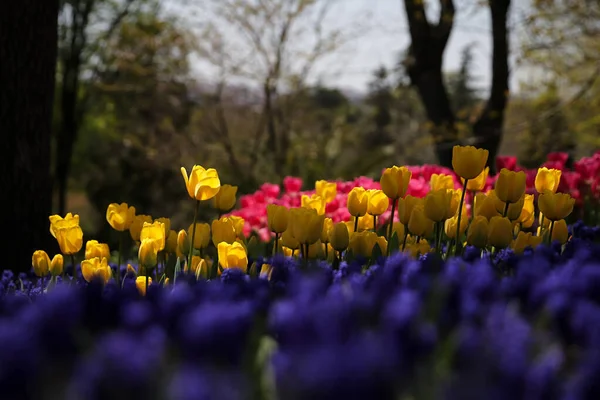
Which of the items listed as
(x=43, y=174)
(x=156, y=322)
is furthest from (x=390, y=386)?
(x=43, y=174)

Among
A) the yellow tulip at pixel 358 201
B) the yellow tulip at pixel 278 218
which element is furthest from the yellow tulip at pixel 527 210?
the yellow tulip at pixel 278 218

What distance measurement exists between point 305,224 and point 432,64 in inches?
243

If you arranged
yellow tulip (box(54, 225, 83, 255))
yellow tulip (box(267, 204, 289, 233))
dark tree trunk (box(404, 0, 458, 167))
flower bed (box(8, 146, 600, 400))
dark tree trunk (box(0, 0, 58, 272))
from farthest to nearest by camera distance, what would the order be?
dark tree trunk (box(404, 0, 458, 167))
dark tree trunk (box(0, 0, 58, 272))
yellow tulip (box(54, 225, 83, 255))
yellow tulip (box(267, 204, 289, 233))
flower bed (box(8, 146, 600, 400))

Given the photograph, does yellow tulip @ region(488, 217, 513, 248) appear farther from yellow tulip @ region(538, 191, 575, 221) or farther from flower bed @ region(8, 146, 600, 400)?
flower bed @ region(8, 146, 600, 400)

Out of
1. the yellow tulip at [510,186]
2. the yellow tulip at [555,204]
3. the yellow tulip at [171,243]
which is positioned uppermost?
the yellow tulip at [510,186]

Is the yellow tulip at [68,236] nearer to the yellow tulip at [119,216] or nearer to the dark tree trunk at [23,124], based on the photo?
the yellow tulip at [119,216]

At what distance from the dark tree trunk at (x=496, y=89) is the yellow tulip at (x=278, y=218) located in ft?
16.8

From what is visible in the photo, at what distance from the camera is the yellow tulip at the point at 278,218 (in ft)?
7.20

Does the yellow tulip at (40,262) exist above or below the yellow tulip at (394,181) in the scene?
below

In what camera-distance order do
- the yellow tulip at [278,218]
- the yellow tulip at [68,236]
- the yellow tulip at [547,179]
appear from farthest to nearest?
1. the yellow tulip at [547,179]
2. the yellow tulip at [68,236]
3. the yellow tulip at [278,218]

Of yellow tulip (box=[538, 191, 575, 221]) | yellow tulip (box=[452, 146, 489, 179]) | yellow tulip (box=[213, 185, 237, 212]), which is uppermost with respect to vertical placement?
yellow tulip (box=[452, 146, 489, 179])

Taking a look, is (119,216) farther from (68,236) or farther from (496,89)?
(496,89)

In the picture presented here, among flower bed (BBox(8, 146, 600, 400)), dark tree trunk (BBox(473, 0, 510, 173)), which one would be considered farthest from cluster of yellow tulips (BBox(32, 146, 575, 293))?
dark tree trunk (BBox(473, 0, 510, 173))

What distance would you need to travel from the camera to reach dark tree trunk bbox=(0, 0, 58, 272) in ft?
11.9
